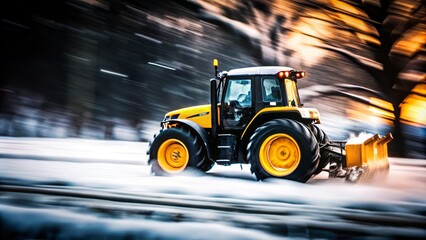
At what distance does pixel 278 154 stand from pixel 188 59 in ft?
30.0

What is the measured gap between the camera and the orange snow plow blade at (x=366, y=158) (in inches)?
243

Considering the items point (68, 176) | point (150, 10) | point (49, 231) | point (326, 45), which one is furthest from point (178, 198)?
point (150, 10)

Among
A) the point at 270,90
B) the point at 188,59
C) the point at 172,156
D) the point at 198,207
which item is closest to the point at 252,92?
the point at 270,90

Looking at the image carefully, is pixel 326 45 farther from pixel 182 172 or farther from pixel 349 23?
pixel 182 172

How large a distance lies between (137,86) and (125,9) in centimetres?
320

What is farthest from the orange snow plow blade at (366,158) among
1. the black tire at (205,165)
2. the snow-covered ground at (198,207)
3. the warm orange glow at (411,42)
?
the warm orange glow at (411,42)

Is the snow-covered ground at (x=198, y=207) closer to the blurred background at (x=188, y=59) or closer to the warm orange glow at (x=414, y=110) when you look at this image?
the warm orange glow at (x=414, y=110)

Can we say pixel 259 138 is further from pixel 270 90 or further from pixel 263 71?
pixel 263 71

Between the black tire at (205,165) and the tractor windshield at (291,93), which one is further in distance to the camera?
the black tire at (205,165)

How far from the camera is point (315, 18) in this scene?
1162 cm

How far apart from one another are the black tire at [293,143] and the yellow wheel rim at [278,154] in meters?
0.02

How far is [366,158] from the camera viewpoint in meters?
6.30

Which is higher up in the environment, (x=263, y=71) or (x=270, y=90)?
(x=263, y=71)

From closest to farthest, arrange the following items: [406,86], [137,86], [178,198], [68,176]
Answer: [178,198], [68,176], [406,86], [137,86]
